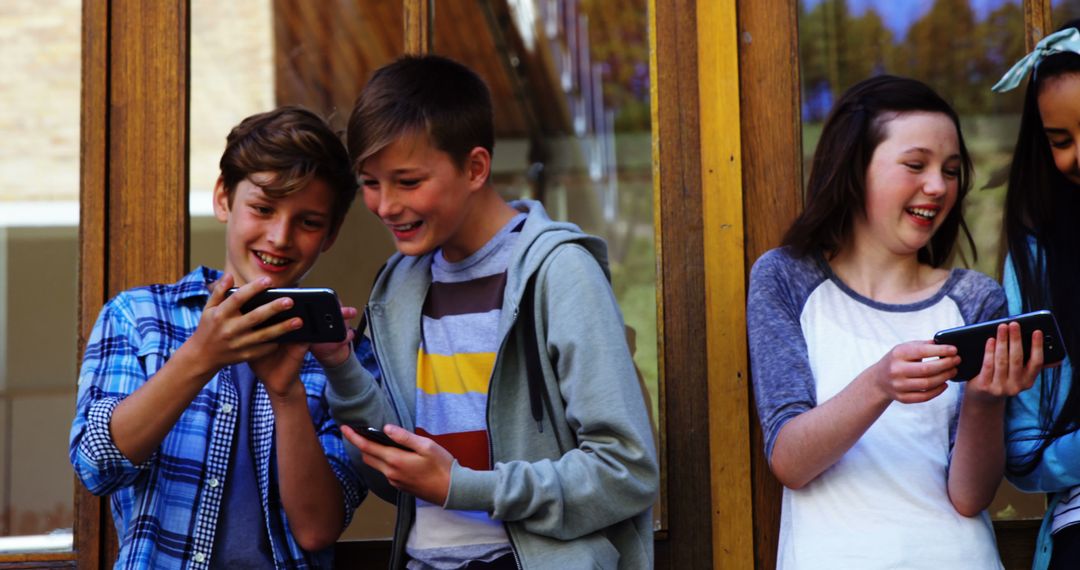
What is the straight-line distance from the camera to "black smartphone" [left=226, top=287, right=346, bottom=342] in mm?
1648

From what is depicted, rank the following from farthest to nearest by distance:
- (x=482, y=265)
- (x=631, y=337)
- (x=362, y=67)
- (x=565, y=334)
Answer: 1. (x=362, y=67)
2. (x=631, y=337)
3. (x=482, y=265)
4. (x=565, y=334)

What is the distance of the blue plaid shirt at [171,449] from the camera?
178 centimetres

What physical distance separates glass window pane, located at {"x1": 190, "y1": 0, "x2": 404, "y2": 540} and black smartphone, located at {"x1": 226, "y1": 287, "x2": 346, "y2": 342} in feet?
1.73

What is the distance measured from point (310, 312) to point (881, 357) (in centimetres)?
84

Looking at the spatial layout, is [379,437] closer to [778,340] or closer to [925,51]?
[778,340]

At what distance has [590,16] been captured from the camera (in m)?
4.02

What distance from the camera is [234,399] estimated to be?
1911 millimetres

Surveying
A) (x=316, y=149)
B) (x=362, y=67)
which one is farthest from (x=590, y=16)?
(x=316, y=149)

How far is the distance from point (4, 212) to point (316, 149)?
4.71 feet

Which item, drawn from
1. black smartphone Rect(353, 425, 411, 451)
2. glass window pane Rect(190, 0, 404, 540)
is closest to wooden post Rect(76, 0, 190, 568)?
glass window pane Rect(190, 0, 404, 540)

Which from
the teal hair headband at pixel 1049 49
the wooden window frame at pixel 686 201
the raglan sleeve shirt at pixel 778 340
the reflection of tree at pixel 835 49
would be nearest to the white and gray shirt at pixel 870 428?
the raglan sleeve shirt at pixel 778 340

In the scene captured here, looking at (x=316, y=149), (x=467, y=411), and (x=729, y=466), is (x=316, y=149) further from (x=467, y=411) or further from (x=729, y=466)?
(x=729, y=466)

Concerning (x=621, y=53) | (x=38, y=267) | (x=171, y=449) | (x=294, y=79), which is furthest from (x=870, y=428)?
(x=294, y=79)

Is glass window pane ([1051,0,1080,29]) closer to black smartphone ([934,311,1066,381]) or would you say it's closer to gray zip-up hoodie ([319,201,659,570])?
black smartphone ([934,311,1066,381])
